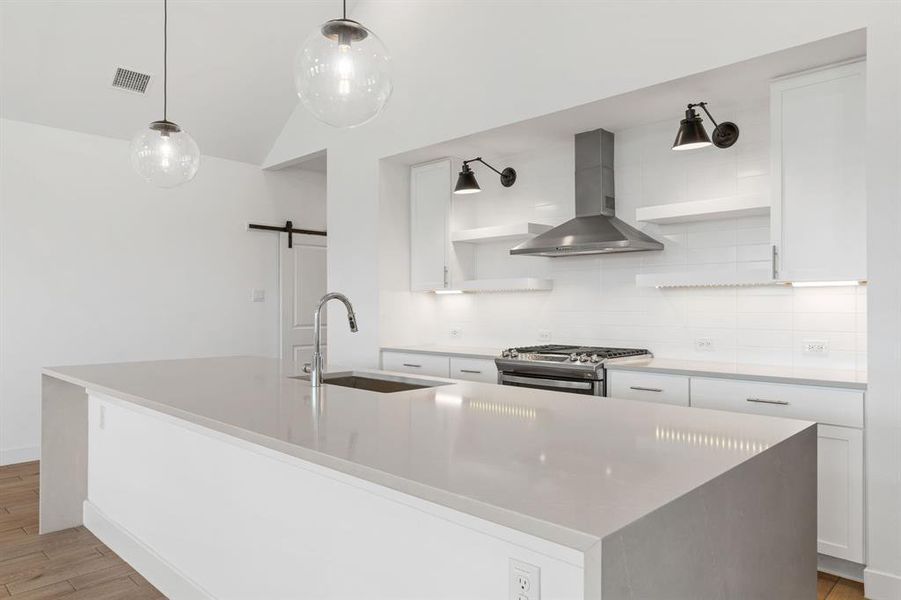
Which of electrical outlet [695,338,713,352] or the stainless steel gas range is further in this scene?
electrical outlet [695,338,713,352]

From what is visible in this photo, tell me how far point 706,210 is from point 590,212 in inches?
31.2

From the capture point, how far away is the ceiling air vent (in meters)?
4.89

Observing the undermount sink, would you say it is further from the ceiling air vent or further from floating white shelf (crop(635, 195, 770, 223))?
the ceiling air vent

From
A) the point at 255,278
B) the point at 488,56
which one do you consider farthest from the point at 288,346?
the point at 488,56

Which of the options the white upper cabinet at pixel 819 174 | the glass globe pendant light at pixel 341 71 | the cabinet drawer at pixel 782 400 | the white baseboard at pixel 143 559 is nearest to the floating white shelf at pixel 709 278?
the white upper cabinet at pixel 819 174

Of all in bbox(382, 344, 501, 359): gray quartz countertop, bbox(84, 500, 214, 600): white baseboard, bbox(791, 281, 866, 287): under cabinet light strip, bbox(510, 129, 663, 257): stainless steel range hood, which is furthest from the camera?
bbox(382, 344, 501, 359): gray quartz countertop

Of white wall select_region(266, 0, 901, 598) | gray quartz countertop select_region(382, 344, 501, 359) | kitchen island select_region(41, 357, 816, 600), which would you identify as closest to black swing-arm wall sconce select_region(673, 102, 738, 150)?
white wall select_region(266, 0, 901, 598)

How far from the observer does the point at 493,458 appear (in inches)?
52.7

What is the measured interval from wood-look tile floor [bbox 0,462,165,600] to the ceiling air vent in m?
3.19

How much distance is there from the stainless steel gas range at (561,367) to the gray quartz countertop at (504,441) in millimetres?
1213

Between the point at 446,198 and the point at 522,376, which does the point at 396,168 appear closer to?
the point at 446,198

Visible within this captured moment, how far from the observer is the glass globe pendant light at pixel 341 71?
7.03ft

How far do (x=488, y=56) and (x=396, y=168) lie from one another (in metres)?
1.28

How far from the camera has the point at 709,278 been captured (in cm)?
341
